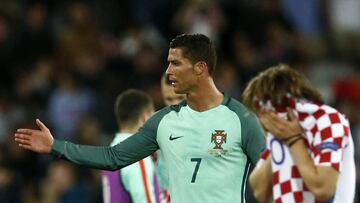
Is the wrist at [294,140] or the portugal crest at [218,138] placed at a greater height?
the portugal crest at [218,138]

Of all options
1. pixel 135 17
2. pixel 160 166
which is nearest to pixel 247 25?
pixel 135 17

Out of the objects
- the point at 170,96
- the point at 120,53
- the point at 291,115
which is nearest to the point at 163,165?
the point at 170,96

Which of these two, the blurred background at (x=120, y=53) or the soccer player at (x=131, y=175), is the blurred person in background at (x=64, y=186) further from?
the soccer player at (x=131, y=175)

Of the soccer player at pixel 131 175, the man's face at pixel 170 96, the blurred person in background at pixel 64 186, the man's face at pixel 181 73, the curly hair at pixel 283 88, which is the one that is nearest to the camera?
the man's face at pixel 181 73

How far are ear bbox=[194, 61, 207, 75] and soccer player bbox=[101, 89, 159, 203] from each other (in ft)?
3.86

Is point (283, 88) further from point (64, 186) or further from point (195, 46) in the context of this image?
point (64, 186)

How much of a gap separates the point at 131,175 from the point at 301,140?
151 cm

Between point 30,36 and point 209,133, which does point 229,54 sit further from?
point 209,133

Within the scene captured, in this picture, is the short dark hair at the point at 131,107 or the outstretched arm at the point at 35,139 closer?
the outstretched arm at the point at 35,139

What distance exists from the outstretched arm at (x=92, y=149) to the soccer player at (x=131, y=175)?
98cm

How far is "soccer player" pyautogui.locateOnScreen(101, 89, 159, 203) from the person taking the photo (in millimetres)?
7422

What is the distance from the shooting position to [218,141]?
6293mm

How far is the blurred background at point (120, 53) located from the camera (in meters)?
13.2

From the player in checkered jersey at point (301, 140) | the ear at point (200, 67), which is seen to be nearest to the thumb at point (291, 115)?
the player in checkered jersey at point (301, 140)
